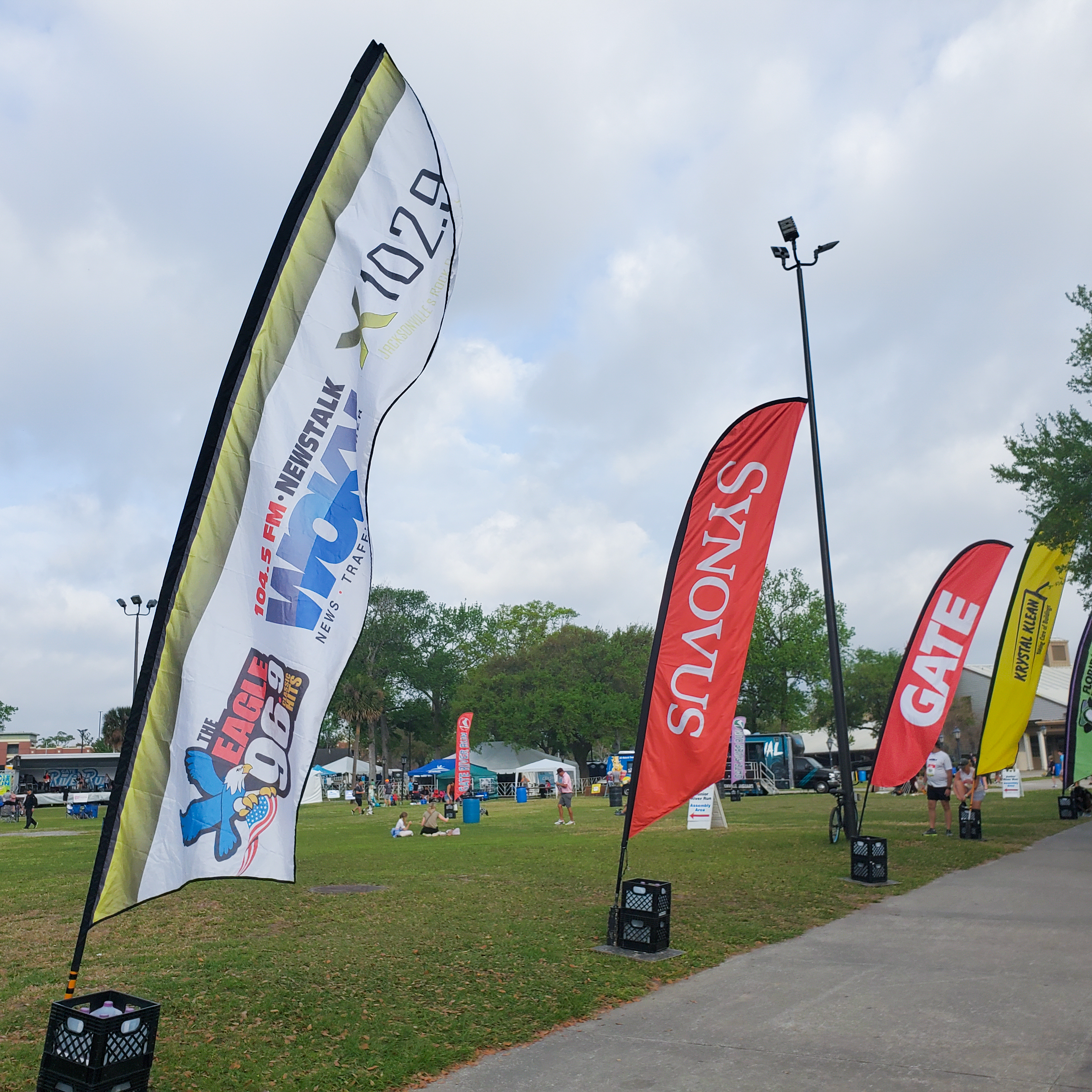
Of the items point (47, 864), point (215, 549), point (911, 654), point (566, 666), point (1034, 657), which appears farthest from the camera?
point (566, 666)

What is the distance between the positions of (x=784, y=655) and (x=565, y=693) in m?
16.9

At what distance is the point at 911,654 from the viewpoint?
44.4 feet

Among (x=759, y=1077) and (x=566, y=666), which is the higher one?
(x=566, y=666)

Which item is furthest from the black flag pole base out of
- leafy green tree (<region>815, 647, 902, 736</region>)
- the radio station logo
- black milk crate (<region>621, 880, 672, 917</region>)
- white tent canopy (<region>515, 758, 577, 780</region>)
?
leafy green tree (<region>815, 647, 902, 736</region>)

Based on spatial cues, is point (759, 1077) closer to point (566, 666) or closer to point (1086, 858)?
point (1086, 858)

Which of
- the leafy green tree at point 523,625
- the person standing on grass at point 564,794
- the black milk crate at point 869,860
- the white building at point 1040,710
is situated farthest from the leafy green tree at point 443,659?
the black milk crate at point 869,860

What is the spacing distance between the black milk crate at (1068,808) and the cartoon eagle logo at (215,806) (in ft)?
70.2

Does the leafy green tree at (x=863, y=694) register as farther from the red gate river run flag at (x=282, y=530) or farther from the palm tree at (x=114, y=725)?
the red gate river run flag at (x=282, y=530)

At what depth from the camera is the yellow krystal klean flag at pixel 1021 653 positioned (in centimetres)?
1504

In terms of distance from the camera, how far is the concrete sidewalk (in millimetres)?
4820

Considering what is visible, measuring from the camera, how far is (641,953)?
7.79 m

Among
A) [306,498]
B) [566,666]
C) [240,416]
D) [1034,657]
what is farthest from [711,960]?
[566,666]

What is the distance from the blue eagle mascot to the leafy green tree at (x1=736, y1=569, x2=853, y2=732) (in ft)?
212

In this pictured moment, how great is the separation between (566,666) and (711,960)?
57810 millimetres
